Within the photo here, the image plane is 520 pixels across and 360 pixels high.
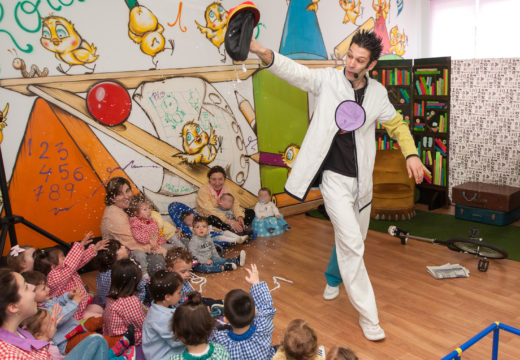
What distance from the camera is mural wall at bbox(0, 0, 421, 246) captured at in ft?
12.5

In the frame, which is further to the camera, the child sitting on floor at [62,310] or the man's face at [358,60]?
the man's face at [358,60]

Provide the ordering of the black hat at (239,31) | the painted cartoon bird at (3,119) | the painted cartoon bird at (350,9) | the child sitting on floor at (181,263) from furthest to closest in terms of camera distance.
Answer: the painted cartoon bird at (350,9) < the painted cartoon bird at (3,119) < the child sitting on floor at (181,263) < the black hat at (239,31)

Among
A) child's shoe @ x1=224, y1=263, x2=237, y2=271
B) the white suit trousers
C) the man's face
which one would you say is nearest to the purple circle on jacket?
the man's face

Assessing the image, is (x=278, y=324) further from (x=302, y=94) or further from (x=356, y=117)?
(x=302, y=94)

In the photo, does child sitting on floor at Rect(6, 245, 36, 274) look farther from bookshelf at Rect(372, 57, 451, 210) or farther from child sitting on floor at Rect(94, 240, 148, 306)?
bookshelf at Rect(372, 57, 451, 210)

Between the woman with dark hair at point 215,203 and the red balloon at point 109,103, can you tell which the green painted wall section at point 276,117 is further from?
the red balloon at point 109,103

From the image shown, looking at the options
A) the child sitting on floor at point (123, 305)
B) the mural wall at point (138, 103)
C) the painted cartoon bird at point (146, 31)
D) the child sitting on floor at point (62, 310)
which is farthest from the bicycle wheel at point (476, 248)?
the painted cartoon bird at point (146, 31)

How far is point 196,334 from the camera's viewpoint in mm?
2018

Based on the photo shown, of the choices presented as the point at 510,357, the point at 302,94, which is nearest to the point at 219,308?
the point at 510,357

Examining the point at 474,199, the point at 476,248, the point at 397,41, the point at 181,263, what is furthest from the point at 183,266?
the point at 397,41

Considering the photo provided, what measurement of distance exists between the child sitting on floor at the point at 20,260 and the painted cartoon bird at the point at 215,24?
8.49 feet

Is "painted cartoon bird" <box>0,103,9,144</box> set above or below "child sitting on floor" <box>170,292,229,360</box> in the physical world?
above

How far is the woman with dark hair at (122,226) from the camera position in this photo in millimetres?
3832

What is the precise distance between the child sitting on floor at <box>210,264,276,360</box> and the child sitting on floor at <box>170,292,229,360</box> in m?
0.14
